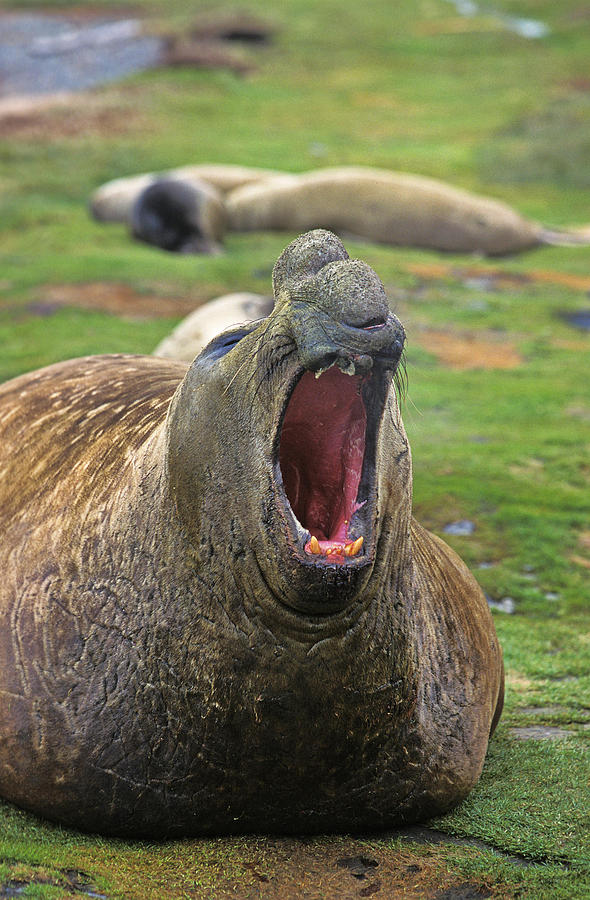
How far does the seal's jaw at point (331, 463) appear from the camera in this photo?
3.27 meters

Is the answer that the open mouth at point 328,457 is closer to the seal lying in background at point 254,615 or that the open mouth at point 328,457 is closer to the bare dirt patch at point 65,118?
the seal lying in background at point 254,615

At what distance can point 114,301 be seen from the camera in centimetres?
1343

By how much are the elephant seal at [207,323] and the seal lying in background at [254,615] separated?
17.2 ft

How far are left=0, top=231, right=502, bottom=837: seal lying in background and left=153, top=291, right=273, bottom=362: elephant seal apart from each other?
523cm

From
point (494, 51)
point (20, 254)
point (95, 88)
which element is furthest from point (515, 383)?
point (494, 51)

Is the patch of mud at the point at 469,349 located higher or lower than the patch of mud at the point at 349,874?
lower

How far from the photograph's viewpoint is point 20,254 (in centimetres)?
1557

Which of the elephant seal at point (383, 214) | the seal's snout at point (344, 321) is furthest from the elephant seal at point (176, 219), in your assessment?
the seal's snout at point (344, 321)

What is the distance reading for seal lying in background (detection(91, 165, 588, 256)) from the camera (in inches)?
709

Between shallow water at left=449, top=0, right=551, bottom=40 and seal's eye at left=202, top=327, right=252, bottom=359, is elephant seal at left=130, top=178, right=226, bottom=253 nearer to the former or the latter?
seal's eye at left=202, top=327, right=252, bottom=359

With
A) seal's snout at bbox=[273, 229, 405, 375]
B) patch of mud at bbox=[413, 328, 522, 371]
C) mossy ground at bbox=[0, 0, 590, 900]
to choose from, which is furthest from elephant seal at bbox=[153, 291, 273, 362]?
seal's snout at bbox=[273, 229, 405, 375]

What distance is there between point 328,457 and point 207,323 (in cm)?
625

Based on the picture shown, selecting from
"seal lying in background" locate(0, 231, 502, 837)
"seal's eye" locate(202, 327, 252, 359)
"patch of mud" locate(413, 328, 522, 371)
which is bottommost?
"patch of mud" locate(413, 328, 522, 371)

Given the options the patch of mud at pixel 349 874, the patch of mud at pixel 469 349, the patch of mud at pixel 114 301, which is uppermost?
the patch of mud at pixel 349 874
